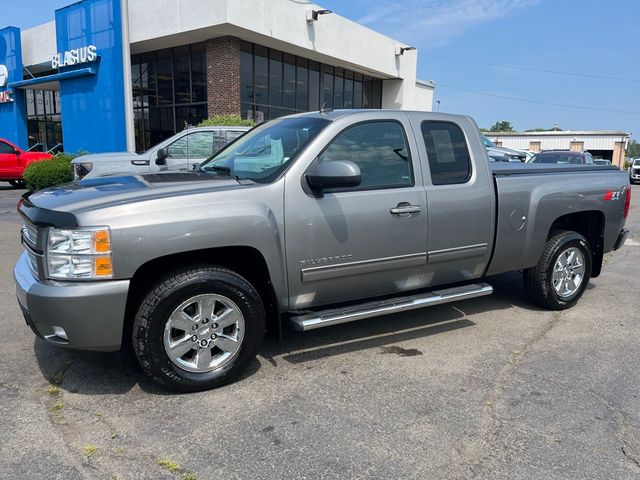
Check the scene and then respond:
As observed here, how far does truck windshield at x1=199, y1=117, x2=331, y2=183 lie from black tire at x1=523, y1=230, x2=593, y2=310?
2649 millimetres

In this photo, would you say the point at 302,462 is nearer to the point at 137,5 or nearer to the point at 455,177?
the point at 455,177

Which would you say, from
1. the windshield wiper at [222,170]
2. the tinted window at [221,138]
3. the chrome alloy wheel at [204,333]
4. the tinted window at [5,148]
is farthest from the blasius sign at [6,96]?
the chrome alloy wheel at [204,333]

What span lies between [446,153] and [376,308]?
58.9 inches

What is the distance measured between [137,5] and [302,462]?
21.7m

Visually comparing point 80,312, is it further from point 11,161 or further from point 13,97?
point 13,97

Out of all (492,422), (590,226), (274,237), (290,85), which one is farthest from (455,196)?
(290,85)

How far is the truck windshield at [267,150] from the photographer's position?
12.6 feet

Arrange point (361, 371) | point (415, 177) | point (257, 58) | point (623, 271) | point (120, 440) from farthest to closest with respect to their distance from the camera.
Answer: point (257, 58), point (623, 271), point (415, 177), point (361, 371), point (120, 440)

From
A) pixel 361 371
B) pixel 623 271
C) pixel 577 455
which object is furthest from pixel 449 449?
pixel 623 271

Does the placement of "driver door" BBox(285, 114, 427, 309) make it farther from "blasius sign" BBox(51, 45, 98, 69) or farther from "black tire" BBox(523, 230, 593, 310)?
"blasius sign" BBox(51, 45, 98, 69)

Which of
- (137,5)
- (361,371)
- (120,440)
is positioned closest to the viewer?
(120,440)

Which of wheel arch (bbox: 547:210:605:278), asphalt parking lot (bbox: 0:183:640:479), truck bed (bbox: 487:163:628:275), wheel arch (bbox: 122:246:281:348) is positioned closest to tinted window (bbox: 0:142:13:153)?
asphalt parking lot (bbox: 0:183:640:479)

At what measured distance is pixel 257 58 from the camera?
2206cm

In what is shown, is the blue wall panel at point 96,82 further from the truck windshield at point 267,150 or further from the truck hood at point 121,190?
the truck hood at point 121,190
